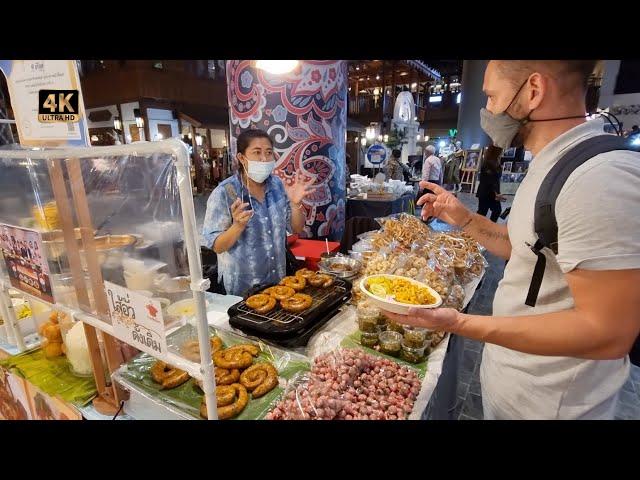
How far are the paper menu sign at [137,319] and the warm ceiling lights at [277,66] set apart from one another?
3977 millimetres

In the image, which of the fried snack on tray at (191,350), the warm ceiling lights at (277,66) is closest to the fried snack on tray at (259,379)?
the fried snack on tray at (191,350)

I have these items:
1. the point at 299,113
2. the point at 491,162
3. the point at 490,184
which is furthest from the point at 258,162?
the point at 490,184

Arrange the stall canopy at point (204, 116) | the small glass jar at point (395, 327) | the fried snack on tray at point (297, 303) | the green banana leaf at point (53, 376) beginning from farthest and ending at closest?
the stall canopy at point (204, 116) < the fried snack on tray at point (297, 303) < the small glass jar at point (395, 327) < the green banana leaf at point (53, 376)

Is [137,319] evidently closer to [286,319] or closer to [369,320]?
[286,319]

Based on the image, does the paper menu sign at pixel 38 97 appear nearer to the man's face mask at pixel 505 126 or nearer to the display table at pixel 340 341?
the display table at pixel 340 341

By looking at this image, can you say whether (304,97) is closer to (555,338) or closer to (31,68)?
(31,68)

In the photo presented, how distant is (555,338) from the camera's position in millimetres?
993

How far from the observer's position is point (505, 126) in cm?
134

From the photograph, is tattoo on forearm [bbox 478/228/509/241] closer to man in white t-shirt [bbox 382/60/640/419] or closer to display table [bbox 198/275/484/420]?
man in white t-shirt [bbox 382/60/640/419]

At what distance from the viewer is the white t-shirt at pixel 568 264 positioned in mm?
895

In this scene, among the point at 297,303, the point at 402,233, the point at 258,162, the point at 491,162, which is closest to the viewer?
the point at 297,303

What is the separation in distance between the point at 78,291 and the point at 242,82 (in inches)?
162

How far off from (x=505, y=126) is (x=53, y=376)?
2498 mm

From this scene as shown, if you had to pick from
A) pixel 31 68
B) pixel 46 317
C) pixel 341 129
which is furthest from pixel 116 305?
pixel 341 129
